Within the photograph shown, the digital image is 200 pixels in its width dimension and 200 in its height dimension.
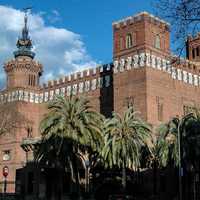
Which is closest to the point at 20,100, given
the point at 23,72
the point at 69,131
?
the point at 23,72

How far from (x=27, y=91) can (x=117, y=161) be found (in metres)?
Answer: 27.3

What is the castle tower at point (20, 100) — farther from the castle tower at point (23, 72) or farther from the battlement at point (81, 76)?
the battlement at point (81, 76)

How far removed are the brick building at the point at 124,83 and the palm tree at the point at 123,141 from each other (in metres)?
6.89

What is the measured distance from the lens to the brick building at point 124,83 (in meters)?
48.2

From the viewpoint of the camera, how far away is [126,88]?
162ft

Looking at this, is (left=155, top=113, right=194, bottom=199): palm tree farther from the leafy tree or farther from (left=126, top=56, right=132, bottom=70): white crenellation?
the leafy tree

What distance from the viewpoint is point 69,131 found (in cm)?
3469

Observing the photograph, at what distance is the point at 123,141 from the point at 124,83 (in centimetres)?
1312

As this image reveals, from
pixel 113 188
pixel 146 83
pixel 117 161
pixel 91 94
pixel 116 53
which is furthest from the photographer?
pixel 91 94

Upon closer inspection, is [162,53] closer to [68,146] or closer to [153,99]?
[153,99]

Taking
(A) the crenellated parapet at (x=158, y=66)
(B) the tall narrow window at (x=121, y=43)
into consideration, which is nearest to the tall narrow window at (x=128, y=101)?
(A) the crenellated parapet at (x=158, y=66)

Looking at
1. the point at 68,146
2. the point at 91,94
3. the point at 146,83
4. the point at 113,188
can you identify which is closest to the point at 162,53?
the point at 146,83

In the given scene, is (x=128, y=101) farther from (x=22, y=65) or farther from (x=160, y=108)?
(x=22, y=65)

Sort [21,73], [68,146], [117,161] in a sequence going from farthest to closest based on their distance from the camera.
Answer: [21,73] < [117,161] < [68,146]
